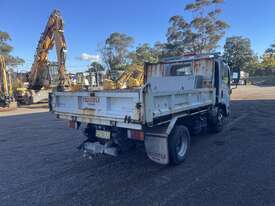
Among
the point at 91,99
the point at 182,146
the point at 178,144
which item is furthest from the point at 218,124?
the point at 91,99

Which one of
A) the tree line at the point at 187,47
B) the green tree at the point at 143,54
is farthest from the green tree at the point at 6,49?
the green tree at the point at 143,54

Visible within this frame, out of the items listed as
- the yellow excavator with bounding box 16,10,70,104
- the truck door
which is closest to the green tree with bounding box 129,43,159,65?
the yellow excavator with bounding box 16,10,70,104

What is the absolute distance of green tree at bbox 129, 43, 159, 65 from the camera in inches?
2496

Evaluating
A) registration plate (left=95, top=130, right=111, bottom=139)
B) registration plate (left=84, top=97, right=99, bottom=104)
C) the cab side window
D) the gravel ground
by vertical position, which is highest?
the cab side window

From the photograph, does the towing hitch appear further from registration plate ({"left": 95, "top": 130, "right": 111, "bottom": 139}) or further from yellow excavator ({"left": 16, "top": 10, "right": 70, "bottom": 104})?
yellow excavator ({"left": 16, "top": 10, "right": 70, "bottom": 104})

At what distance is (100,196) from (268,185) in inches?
111

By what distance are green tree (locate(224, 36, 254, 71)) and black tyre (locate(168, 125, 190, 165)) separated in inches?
3089

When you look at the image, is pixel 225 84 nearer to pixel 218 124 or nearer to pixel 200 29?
pixel 218 124

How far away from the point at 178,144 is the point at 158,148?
2.33ft

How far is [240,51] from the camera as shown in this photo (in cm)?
8106

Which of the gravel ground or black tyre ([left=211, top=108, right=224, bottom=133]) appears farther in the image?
black tyre ([left=211, top=108, right=224, bottom=133])

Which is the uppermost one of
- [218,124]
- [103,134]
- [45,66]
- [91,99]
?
[45,66]

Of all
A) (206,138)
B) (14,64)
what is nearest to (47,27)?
(206,138)

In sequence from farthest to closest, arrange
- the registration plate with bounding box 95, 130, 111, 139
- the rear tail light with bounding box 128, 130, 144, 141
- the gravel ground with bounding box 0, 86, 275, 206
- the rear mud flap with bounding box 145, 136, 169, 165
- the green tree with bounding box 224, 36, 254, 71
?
the green tree with bounding box 224, 36, 254, 71 < the registration plate with bounding box 95, 130, 111, 139 < the rear mud flap with bounding box 145, 136, 169, 165 < the rear tail light with bounding box 128, 130, 144, 141 < the gravel ground with bounding box 0, 86, 275, 206
